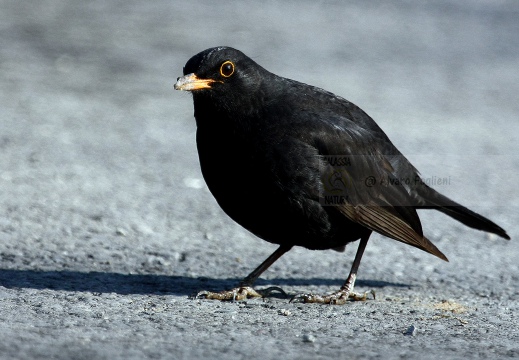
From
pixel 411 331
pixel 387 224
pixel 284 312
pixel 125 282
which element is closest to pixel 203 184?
pixel 125 282

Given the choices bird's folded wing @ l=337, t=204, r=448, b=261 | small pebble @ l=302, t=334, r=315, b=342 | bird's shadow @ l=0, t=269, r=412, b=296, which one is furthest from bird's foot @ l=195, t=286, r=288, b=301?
small pebble @ l=302, t=334, r=315, b=342

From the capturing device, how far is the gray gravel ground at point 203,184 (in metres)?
4.98

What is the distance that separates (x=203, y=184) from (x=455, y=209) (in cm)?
301

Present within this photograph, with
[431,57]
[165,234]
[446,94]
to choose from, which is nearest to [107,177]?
[165,234]

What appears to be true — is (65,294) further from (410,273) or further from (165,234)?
(410,273)

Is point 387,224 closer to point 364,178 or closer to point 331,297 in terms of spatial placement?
point 364,178

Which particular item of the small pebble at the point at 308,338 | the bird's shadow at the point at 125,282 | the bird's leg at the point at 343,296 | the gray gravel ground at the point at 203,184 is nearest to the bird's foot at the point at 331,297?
the bird's leg at the point at 343,296

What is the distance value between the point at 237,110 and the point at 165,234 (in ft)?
Answer: 6.71

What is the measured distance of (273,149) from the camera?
5.38 meters

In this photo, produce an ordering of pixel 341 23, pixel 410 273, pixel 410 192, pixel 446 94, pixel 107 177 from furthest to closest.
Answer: pixel 341 23, pixel 446 94, pixel 107 177, pixel 410 273, pixel 410 192

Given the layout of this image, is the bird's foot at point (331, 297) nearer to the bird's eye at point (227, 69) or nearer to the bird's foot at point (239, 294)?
the bird's foot at point (239, 294)

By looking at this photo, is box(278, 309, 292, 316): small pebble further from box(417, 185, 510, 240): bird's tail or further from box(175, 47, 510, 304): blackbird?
box(417, 185, 510, 240): bird's tail

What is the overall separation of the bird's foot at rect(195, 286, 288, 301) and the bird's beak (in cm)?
128

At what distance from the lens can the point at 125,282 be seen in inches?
237
